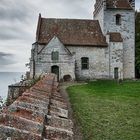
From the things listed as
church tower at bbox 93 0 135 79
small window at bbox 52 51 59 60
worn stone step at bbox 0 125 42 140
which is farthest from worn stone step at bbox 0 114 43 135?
church tower at bbox 93 0 135 79

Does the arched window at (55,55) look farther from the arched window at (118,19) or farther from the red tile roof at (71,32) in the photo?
the arched window at (118,19)

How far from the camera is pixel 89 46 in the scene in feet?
145

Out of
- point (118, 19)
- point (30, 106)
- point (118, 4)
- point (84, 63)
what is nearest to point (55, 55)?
point (84, 63)

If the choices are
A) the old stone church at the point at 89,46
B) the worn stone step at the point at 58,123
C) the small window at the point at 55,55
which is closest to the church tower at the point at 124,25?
the old stone church at the point at 89,46

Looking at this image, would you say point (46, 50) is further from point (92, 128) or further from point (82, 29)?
point (92, 128)

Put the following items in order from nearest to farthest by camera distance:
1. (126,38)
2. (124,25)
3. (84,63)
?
(84,63) → (126,38) → (124,25)

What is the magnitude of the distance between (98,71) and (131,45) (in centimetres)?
560

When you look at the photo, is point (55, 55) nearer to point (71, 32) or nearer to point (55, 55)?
point (55, 55)

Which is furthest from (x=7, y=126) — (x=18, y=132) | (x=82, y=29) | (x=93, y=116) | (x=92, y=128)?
(x=82, y=29)

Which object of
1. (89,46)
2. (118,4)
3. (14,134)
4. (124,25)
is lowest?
(14,134)

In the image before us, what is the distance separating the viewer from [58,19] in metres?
46.8

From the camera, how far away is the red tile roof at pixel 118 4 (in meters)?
46.1

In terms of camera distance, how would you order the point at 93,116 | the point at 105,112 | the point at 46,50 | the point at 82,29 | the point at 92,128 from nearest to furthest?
the point at 92,128, the point at 93,116, the point at 105,112, the point at 46,50, the point at 82,29

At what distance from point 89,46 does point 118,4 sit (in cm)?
732
